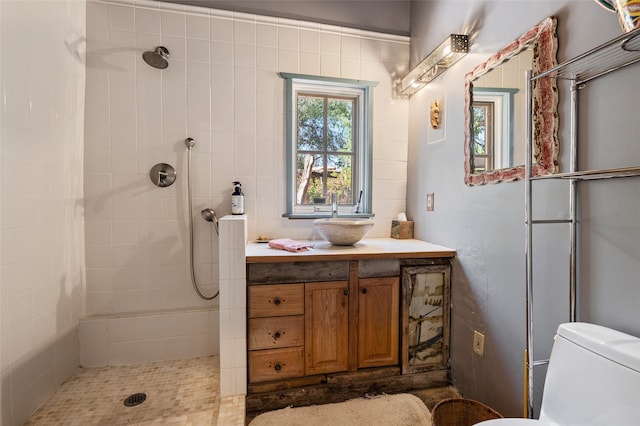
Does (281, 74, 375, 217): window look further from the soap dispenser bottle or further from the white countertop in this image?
the white countertop

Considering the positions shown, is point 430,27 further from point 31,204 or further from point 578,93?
point 31,204

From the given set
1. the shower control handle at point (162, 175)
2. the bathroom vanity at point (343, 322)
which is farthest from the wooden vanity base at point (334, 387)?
the shower control handle at point (162, 175)

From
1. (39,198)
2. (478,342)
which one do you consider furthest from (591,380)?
(39,198)

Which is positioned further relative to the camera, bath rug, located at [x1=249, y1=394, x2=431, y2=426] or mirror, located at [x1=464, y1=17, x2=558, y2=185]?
bath rug, located at [x1=249, y1=394, x2=431, y2=426]

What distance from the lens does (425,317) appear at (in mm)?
1775

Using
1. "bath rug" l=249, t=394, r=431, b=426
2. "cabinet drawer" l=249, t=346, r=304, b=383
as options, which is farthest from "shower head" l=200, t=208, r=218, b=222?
"bath rug" l=249, t=394, r=431, b=426

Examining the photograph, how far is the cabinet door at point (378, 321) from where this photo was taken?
66.9 inches

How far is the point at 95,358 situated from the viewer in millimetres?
1944

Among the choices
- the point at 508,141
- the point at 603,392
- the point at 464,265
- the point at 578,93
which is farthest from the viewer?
the point at 464,265

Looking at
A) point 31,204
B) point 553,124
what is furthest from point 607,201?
point 31,204

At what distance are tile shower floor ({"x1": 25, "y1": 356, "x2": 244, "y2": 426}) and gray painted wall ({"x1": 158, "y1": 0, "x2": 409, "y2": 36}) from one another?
8.06 feet

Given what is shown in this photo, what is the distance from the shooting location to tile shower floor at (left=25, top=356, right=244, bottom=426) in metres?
1.47

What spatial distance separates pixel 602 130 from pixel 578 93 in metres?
0.18

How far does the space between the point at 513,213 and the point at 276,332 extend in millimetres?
1312
